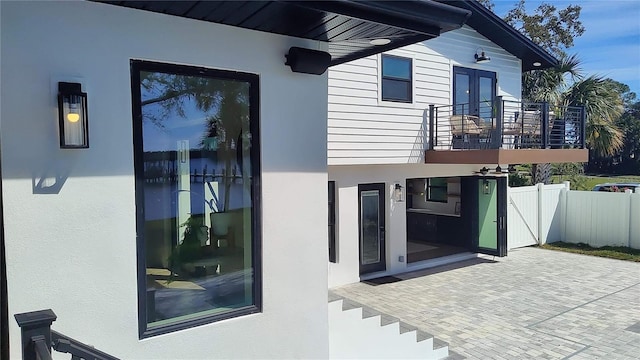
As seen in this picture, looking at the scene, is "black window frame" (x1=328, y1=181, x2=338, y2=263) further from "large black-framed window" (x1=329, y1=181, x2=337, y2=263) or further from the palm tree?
the palm tree

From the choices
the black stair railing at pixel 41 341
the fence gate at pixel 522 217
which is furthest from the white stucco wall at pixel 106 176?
the fence gate at pixel 522 217

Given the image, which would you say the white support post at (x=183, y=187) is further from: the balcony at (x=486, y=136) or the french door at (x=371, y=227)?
the balcony at (x=486, y=136)

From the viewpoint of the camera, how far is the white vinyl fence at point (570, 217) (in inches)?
483

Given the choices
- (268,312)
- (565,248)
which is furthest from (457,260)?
(268,312)

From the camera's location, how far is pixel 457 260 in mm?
11266

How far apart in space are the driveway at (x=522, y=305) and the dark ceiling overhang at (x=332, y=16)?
175 inches

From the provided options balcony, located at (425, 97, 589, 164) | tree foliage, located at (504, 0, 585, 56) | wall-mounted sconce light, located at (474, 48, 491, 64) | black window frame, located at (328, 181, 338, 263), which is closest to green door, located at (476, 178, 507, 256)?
balcony, located at (425, 97, 589, 164)

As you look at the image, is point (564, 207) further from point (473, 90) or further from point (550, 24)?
point (550, 24)

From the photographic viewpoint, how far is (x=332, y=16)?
3.01 meters

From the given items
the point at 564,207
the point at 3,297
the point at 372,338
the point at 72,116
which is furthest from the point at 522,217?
the point at 3,297

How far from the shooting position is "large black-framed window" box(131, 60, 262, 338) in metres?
3.00

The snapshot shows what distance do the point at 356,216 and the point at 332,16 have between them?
6451 millimetres

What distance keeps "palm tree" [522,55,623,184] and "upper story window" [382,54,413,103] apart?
777 centimetres

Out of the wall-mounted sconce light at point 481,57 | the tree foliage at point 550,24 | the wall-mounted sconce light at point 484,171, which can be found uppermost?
the tree foliage at point 550,24
